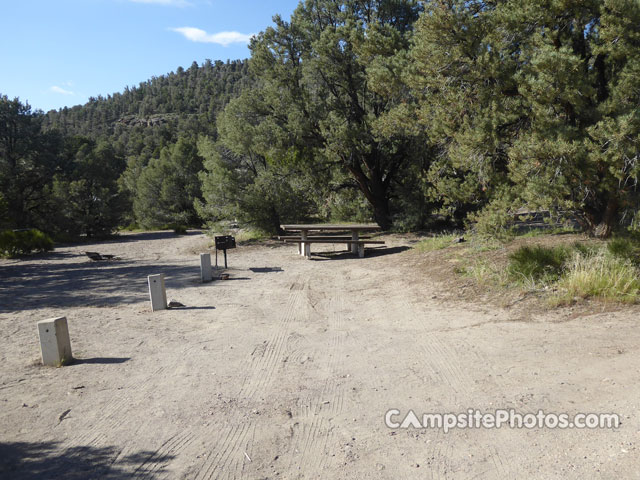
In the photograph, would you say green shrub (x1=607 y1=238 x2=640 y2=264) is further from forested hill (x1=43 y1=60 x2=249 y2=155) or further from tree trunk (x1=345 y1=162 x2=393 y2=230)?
forested hill (x1=43 y1=60 x2=249 y2=155)

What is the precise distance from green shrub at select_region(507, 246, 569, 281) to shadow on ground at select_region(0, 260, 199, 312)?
6.71 metres

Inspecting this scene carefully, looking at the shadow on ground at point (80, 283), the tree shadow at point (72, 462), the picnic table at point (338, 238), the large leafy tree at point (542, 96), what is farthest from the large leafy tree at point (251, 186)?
the tree shadow at point (72, 462)

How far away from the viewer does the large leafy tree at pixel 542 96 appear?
752 cm

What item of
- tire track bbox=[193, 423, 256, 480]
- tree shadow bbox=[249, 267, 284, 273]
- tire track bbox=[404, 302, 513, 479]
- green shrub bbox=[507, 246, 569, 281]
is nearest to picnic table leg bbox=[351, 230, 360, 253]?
tree shadow bbox=[249, 267, 284, 273]

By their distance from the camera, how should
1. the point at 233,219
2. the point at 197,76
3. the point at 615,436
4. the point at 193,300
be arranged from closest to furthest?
the point at 615,436 < the point at 193,300 < the point at 233,219 < the point at 197,76

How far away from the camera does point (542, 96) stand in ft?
25.7

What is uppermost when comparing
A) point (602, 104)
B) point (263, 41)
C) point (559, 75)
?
point (263, 41)

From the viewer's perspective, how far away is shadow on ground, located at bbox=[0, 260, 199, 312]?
8.91m

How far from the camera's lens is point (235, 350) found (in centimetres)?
570

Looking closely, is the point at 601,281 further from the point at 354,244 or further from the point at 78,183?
the point at 78,183

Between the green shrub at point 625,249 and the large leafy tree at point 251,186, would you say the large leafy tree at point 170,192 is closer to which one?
the large leafy tree at point 251,186

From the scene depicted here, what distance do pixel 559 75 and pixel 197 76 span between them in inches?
6495

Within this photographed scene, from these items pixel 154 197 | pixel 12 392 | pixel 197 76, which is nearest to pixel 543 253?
pixel 12 392

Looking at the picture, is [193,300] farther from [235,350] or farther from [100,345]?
[235,350]
